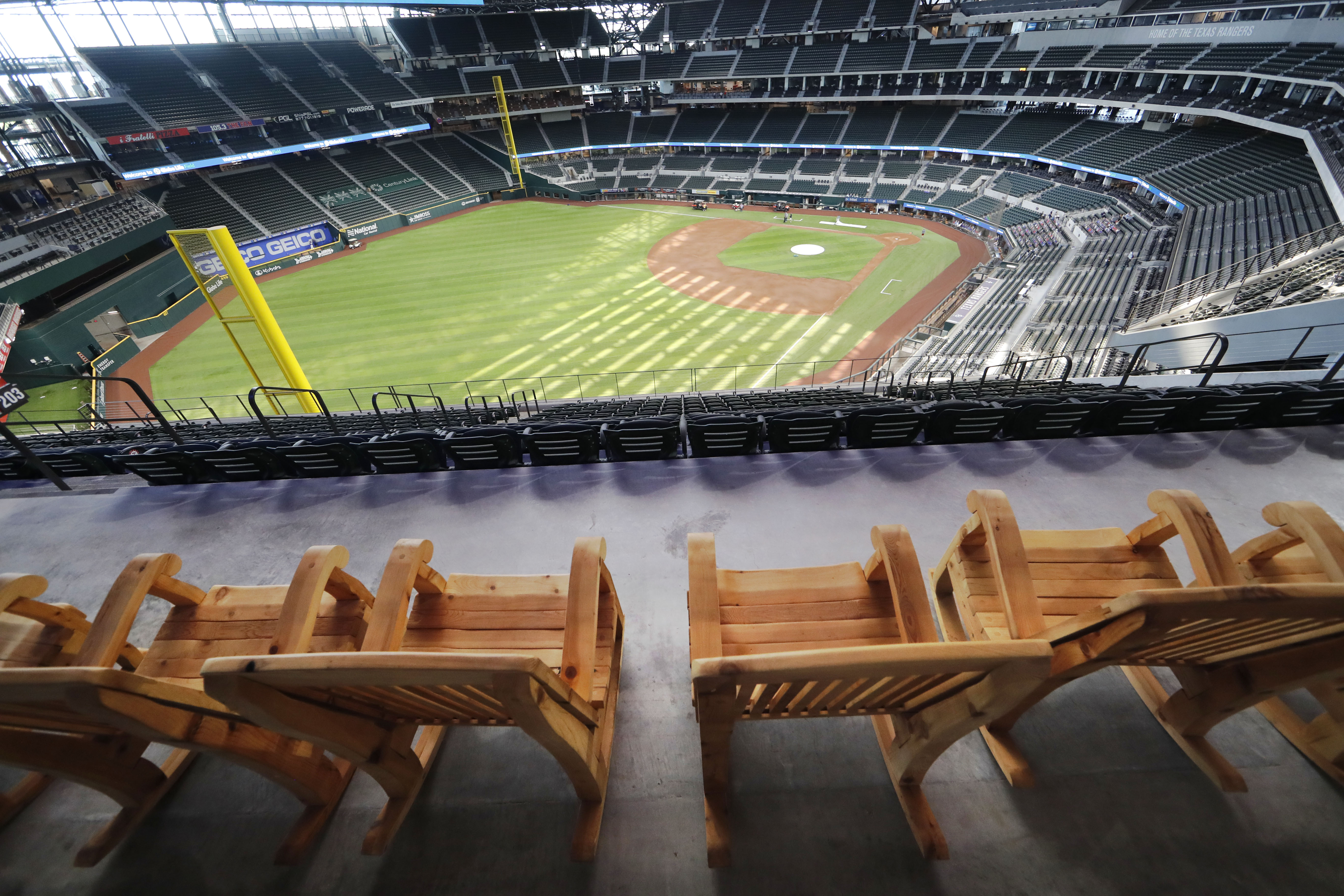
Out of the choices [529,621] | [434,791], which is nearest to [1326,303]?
[529,621]

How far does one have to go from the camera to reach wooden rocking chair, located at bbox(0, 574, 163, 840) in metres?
2.39

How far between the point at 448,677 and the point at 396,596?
37.6 inches

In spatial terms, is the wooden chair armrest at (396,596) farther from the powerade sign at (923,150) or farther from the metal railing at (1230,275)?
the powerade sign at (923,150)

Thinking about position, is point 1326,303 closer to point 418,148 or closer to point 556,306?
point 556,306

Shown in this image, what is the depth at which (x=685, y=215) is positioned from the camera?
37750mm

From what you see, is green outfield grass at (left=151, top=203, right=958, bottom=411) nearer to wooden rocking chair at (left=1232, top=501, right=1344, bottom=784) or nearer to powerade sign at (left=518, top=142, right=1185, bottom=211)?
powerade sign at (left=518, top=142, right=1185, bottom=211)

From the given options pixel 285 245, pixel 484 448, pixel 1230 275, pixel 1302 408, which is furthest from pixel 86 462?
pixel 285 245

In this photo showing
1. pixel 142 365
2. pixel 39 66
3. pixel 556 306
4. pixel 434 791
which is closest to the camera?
pixel 434 791

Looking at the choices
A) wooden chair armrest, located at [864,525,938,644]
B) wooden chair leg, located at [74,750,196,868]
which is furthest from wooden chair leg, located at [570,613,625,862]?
wooden chair leg, located at [74,750,196,868]

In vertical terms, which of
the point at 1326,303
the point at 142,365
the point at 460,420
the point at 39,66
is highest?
the point at 39,66

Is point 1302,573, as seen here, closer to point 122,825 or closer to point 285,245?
point 122,825

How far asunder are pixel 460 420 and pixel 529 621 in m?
7.91

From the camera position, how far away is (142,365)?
2230cm

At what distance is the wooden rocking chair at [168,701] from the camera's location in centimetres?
197
